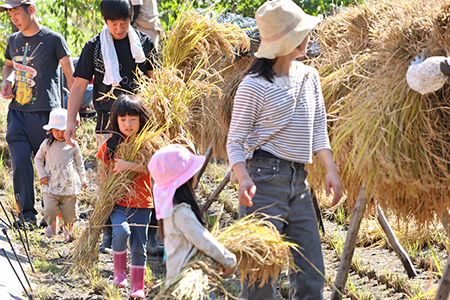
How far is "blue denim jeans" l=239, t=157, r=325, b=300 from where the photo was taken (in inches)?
104

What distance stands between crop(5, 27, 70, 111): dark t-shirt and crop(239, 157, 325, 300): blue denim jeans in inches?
115

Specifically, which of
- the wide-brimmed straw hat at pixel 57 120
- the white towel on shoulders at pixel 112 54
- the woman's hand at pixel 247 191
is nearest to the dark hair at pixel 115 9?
the white towel on shoulders at pixel 112 54

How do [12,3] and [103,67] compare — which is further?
[12,3]

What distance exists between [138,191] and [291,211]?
4.09 feet

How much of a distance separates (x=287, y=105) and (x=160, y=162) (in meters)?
0.61

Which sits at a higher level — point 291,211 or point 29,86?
point 29,86

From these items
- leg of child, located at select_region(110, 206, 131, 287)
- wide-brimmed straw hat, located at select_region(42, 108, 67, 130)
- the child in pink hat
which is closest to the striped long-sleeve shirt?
the child in pink hat

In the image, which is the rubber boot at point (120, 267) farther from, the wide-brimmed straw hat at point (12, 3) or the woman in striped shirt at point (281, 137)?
the wide-brimmed straw hat at point (12, 3)

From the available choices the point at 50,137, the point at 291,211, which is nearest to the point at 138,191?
the point at 291,211

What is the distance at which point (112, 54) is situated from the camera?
151 inches

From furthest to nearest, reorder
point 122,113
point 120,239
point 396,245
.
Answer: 1. point 396,245
2. point 122,113
3. point 120,239

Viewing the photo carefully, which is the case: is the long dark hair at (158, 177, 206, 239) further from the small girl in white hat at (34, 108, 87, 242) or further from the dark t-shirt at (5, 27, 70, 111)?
the dark t-shirt at (5, 27, 70, 111)

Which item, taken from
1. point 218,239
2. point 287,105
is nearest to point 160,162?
point 218,239

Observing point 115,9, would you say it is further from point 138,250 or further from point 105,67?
point 138,250
